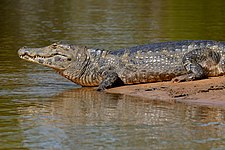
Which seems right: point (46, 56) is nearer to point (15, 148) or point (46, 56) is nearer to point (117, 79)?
point (117, 79)

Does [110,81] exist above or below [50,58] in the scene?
below

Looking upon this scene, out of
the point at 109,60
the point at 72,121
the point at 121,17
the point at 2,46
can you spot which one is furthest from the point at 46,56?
the point at 121,17

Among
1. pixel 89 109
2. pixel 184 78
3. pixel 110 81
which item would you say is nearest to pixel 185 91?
pixel 184 78

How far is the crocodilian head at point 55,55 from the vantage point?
1235cm

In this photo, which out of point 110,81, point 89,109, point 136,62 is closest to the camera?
point 89,109

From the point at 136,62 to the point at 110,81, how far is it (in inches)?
22.6

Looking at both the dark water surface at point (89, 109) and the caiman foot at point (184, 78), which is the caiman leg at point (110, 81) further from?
the caiman foot at point (184, 78)

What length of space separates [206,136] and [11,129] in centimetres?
213

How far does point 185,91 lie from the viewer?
433 inches

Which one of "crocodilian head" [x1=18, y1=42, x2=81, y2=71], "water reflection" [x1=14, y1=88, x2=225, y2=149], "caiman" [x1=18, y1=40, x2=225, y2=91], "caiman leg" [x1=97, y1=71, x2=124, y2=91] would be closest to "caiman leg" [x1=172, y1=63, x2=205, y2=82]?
"caiman" [x1=18, y1=40, x2=225, y2=91]

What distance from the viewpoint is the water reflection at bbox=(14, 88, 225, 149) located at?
7910 mm

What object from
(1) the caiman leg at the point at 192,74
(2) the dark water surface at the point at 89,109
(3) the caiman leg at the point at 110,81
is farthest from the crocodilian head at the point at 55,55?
(1) the caiman leg at the point at 192,74

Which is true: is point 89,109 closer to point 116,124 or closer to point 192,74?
point 116,124

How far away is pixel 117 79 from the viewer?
39.2 feet
